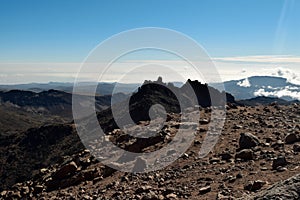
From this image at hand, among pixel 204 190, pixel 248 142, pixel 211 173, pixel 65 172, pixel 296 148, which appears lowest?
pixel 65 172

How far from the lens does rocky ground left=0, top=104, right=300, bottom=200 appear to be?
45.1 ft

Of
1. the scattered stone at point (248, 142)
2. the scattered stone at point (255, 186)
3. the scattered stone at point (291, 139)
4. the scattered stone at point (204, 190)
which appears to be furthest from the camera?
the scattered stone at point (248, 142)

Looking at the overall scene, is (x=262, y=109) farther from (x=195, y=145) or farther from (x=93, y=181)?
(x=93, y=181)

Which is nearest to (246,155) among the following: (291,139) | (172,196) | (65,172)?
(291,139)

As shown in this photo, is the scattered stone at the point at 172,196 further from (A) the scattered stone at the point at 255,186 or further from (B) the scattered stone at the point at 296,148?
(B) the scattered stone at the point at 296,148

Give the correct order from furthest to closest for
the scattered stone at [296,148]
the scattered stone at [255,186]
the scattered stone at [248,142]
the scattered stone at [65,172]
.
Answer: the scattered stone at [65,172] → the scattered stone at [248,142] → the scattered stone at [296,148] → the scattered stone at [255,186]

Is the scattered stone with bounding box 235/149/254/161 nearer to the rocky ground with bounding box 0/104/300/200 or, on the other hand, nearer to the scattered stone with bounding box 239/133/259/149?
the rocky ground with bounding box 0/104/300/200

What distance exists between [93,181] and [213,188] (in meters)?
7.97

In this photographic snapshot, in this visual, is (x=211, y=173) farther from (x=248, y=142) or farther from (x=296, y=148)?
(x=296, y=148)

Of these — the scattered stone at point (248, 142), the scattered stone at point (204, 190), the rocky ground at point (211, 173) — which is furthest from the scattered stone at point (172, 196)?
the scattered stone at point (248, 142)

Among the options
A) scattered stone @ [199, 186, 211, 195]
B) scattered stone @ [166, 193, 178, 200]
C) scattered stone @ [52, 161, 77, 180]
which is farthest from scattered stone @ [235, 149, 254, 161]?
scattered stone @ [52, 161, 77, 180]

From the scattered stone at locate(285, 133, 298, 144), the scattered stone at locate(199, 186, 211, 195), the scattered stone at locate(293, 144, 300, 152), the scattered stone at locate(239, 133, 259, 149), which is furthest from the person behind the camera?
the scattered stone at locate(239, 133, 259, 149)

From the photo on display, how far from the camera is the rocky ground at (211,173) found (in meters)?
13.7

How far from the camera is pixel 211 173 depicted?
16000 mm
